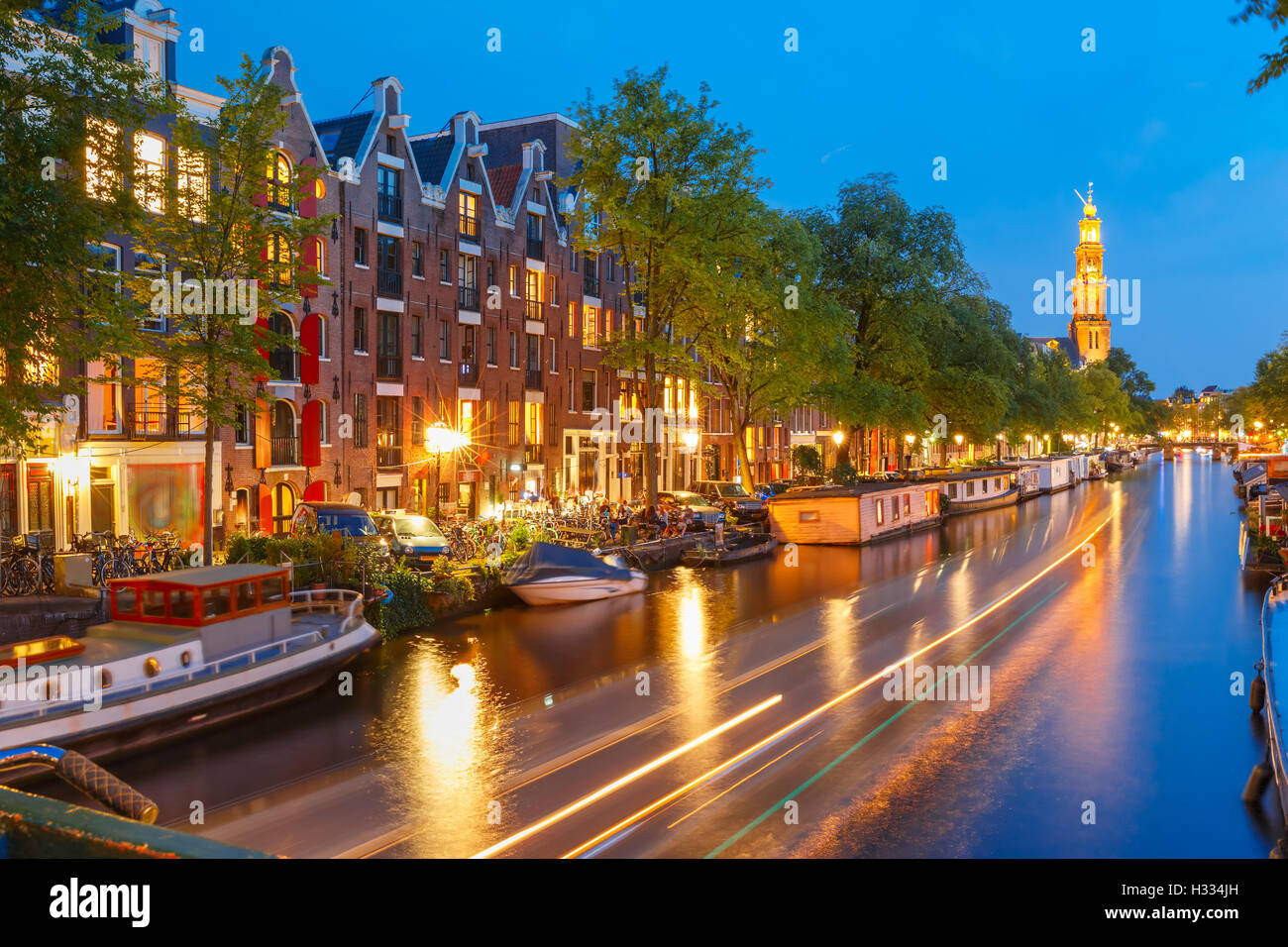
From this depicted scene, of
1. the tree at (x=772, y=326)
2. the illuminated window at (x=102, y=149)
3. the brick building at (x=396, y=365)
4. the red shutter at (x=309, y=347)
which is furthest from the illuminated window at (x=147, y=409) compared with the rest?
the tree at (x=772, y=326)

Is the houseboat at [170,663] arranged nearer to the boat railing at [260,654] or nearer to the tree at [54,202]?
the boat railing at [260,654]

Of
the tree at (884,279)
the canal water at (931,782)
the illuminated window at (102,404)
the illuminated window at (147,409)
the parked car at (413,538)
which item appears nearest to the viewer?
the canal water at (931,782)

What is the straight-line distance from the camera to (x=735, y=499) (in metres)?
49.3

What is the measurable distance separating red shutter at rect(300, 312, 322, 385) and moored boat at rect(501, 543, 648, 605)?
12982mm

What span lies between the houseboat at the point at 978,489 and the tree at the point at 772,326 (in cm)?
1381

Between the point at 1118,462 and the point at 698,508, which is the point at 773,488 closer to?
the point at 698,508

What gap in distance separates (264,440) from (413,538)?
9258 millimetres

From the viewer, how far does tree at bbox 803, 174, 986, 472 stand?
54000mm

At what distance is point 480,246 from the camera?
145 feet

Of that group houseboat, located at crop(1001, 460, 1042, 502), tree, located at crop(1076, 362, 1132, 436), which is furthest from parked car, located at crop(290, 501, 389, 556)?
tree, located at crop(1076, 362, 1132, 436)

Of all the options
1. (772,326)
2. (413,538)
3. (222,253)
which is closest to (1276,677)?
(413,538)

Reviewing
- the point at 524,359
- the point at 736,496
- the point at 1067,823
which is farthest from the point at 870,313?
the point at 1067,823

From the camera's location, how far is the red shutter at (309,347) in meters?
34.7

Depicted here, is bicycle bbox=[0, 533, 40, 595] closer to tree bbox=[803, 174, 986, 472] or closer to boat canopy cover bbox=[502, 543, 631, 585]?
boat canopy cover bbox=[502, 543, 631, 585]
